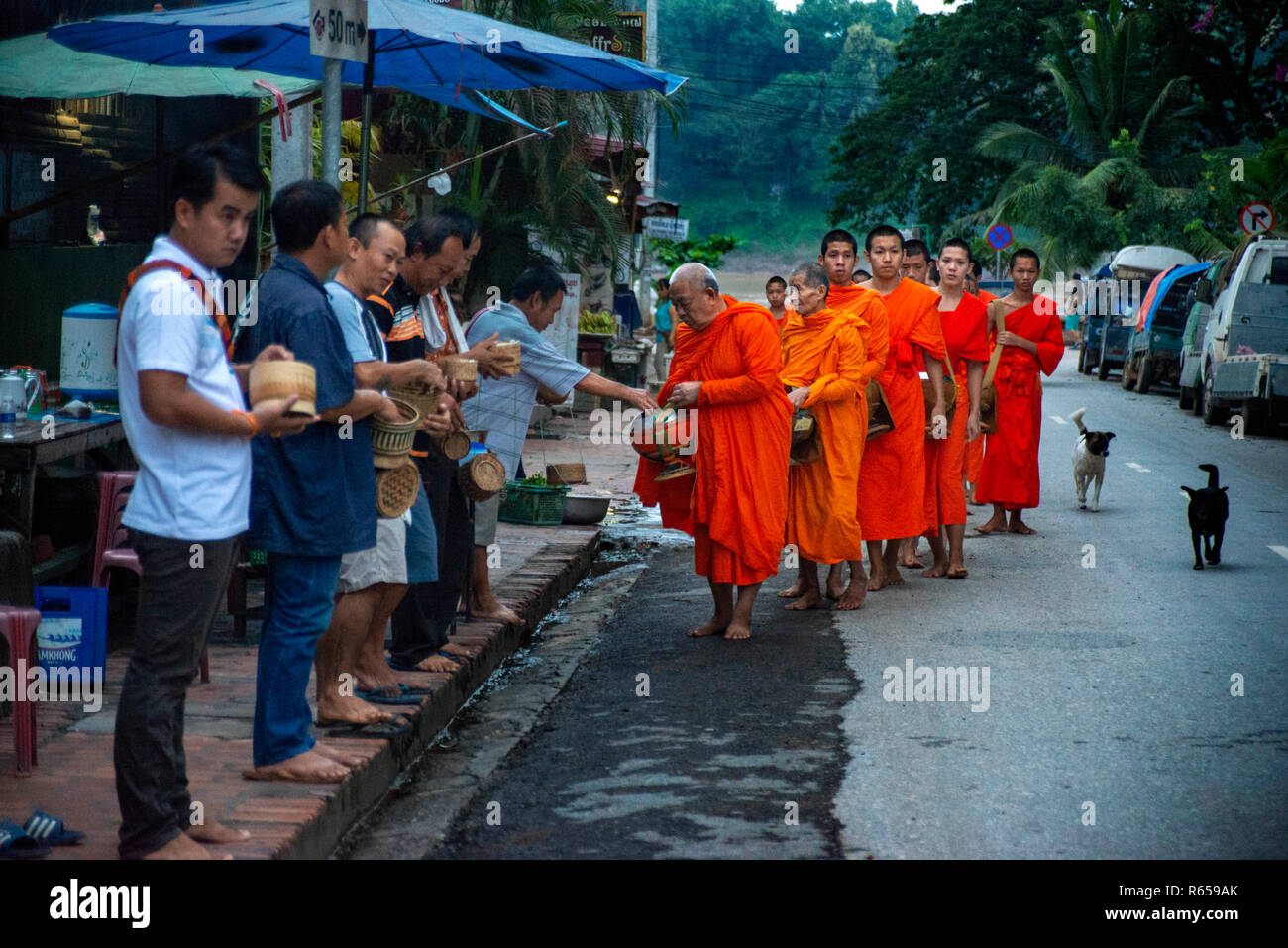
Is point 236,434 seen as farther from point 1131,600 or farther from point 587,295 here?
point 587,295

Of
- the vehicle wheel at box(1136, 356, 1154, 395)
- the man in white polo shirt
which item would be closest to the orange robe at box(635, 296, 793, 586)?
the man in white polo shirt

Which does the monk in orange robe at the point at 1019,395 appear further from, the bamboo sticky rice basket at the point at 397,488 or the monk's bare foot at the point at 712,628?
the bamboo sticky rice basket at the point at 397,488

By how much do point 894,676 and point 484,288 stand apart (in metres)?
→ 9.57

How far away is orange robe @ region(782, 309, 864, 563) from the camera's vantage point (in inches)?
294

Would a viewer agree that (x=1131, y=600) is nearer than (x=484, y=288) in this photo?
Yes

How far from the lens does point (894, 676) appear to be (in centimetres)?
614

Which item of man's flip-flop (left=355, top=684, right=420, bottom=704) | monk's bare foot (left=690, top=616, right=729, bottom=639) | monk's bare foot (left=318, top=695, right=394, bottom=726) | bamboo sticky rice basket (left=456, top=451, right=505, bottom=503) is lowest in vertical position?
monk's bare foot (left=690, top=616, right=729, bottom=639)

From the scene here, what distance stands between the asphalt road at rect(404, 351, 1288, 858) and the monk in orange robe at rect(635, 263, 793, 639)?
16.3 inches

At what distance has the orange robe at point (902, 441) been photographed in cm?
808

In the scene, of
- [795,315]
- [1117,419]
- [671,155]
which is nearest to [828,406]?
[795,315]

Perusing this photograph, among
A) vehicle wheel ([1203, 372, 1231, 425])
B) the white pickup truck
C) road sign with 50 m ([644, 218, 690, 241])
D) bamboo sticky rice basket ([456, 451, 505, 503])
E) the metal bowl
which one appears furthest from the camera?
road sign with 50 m ([644, 218, 690, 241])

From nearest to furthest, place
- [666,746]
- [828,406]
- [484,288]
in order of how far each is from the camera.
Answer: [666,746], [828,406], [484,288]

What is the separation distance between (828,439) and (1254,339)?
1250cm

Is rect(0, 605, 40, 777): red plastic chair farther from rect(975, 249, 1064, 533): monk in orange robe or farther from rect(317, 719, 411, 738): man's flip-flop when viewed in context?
rect(975, 249, 1064, 533): monk in orange robe
